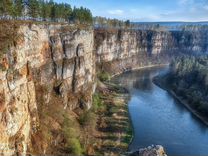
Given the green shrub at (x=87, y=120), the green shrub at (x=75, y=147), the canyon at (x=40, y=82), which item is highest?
the canyon at (x=40, y=82)

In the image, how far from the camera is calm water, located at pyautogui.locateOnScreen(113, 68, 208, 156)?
47997 mm

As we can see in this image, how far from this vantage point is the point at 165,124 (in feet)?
189

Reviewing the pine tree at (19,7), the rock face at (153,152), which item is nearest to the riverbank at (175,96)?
the rock face at (153,152)

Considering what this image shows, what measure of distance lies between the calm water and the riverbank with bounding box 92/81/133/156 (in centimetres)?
163

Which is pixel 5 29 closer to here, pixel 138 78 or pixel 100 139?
pixel 100 139

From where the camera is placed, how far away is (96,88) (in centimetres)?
7744

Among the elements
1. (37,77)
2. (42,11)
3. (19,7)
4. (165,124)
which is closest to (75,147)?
(37,77)

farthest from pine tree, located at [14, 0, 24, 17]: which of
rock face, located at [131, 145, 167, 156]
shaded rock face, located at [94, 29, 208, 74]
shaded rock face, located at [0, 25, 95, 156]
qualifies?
shaded rock face, located at [94, 29, 208, 74]

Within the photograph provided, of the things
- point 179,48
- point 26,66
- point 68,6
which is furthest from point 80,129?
point 179,48

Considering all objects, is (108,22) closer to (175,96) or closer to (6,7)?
(175,96)

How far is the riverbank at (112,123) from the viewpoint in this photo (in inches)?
1810

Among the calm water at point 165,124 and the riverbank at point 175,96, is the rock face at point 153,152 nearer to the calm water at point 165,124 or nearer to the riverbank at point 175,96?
the calm water at point 165,124

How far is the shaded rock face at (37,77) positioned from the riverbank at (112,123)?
531cm

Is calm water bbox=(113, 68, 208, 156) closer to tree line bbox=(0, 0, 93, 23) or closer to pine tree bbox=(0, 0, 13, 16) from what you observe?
tree line bbox=(0, 0, 93, 23)
